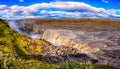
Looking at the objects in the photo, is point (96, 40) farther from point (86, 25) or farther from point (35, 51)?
point (35, 51)

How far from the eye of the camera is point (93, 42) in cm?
3103

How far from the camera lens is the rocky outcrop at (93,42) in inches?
1019

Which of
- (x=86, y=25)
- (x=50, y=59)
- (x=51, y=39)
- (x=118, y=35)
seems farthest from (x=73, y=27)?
(x=50, y=59)

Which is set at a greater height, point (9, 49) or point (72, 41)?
point (9, 49)

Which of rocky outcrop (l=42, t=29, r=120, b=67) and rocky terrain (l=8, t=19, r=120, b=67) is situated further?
rocky outcrop (l=42, t=29, r=120, b=67)

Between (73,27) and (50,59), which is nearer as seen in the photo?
(50,59)

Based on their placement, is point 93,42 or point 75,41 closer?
point 75,41

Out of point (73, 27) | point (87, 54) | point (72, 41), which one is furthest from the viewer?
point (73, 27)

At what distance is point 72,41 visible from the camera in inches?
1228

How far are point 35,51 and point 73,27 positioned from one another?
23.9 metres

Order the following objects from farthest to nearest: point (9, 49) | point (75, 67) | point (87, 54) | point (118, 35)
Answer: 1. point (118, 35)
2. point (87, 54)
3. point (9, 49)
4. point (75, 67)

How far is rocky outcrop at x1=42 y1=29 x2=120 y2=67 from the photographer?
25873 mm

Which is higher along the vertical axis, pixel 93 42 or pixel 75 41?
pixel 75 41

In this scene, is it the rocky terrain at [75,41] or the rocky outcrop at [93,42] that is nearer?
the rocky terrain at [75,41]
